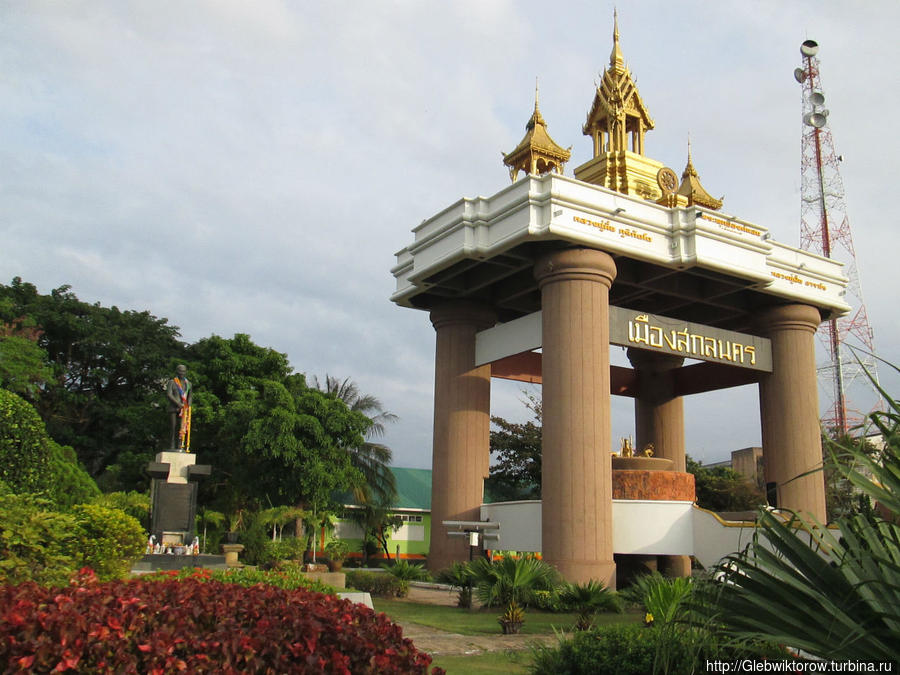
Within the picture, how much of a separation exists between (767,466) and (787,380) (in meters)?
3.00

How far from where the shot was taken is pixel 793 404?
27156 millimetres

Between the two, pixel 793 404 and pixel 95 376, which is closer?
pixel 793 404

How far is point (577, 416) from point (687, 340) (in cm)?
573

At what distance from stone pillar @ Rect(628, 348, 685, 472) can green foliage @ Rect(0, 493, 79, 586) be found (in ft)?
83.7

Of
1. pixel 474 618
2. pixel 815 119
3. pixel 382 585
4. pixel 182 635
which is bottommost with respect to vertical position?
pixel 474 618

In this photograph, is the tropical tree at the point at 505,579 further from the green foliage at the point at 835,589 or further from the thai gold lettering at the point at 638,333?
the green foliage at the point at 835,589

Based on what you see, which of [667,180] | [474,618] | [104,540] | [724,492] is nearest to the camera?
[104,540]

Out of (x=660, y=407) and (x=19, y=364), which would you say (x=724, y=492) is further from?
(x=19, y=364)

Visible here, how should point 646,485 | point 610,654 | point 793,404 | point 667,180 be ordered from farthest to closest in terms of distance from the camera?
point 667,180, point 793,404, point 646,485, point 610,654

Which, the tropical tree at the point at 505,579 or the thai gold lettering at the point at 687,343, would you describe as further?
the thai gold lettering at the point at 687,343

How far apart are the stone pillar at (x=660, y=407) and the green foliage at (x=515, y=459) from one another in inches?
426

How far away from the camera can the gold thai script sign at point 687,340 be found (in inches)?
959

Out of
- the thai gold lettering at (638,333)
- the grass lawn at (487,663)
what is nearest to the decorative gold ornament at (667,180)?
the thai gold lettering at (638,333)

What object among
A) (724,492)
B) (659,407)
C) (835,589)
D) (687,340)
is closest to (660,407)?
(659,407)
